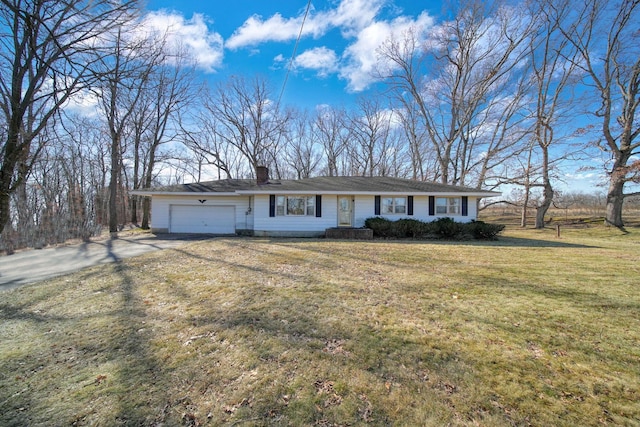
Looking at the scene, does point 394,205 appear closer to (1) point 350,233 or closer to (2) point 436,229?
(2) point 436,229

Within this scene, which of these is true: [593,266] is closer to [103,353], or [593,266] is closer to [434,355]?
[434,355]

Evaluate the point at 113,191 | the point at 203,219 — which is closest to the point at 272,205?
the point at 203,219

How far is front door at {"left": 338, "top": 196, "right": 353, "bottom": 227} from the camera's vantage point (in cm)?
1387

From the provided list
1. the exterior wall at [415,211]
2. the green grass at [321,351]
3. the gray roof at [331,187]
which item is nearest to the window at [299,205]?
the gray roof at [331,187]

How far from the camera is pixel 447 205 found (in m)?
13.8

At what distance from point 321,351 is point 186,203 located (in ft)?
47.9

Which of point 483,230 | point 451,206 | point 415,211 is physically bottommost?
point 483,230

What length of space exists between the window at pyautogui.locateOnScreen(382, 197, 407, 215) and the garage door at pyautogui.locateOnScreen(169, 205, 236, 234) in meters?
8.62

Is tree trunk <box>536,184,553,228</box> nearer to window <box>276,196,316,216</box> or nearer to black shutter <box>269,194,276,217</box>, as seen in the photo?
window <box>276,196,316,216</box>

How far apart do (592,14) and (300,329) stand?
2916 cm

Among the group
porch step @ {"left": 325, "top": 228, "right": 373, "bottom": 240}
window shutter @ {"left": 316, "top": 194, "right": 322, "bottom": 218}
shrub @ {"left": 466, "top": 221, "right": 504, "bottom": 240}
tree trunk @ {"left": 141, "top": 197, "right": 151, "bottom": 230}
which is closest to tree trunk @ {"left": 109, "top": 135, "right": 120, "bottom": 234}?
tree trunk @ {"left": 141, "top": 197, "right": 151, "bottom": 230}

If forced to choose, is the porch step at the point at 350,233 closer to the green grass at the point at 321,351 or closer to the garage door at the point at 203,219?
the garage door at the point at 203,219

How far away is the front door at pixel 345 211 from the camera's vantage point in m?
13.9

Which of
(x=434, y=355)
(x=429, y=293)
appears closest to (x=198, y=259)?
(x=429, y=293)
